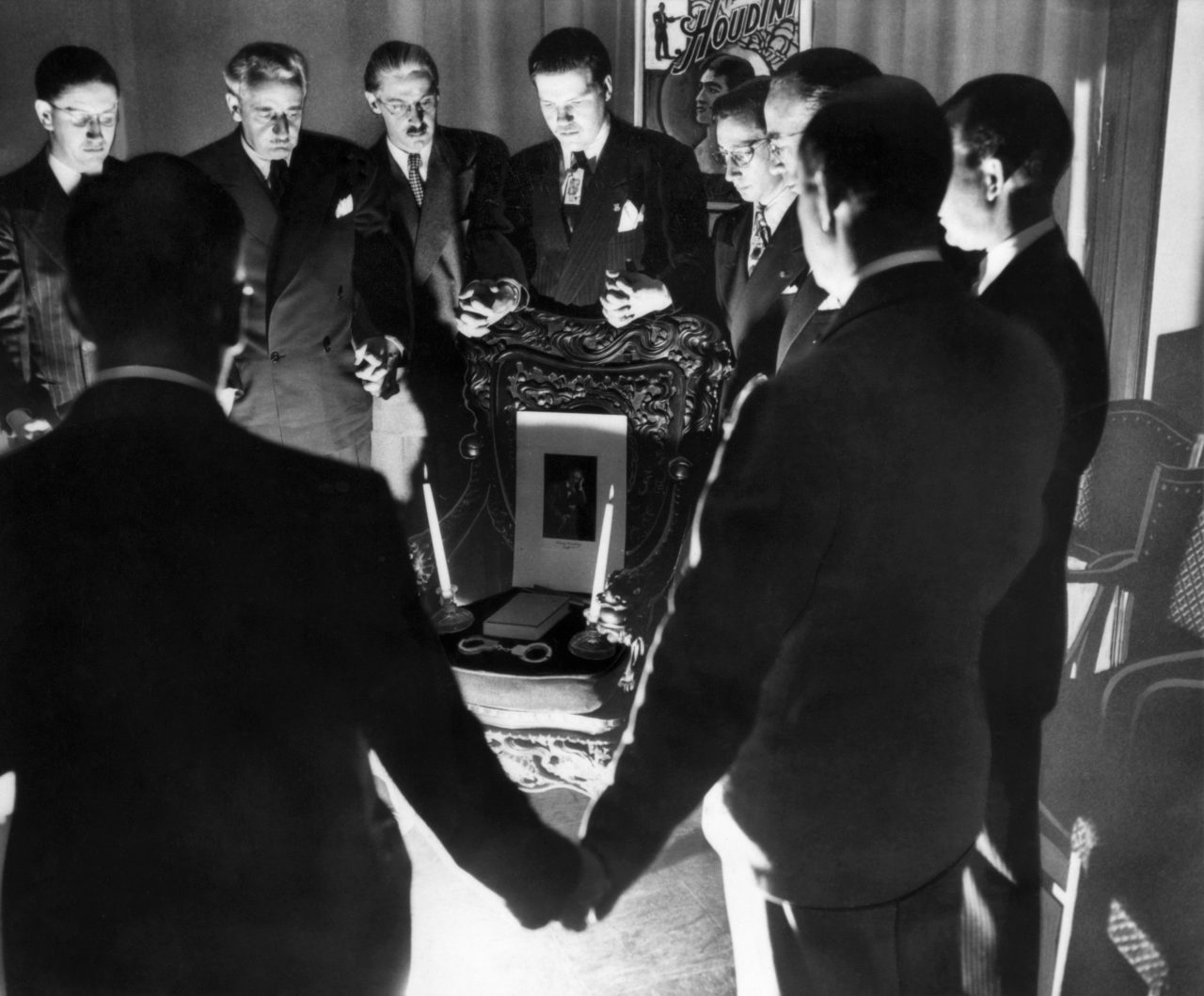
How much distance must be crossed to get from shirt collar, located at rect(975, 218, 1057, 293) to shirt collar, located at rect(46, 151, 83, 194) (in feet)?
4.97

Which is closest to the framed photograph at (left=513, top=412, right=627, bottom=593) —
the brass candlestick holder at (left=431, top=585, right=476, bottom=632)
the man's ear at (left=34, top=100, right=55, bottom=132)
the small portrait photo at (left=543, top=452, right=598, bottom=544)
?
the small portrait photo at (left=543, top=452, right=598, bottom=544)

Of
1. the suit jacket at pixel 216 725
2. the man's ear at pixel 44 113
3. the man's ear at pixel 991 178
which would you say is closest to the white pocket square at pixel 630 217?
the man's ear at pixel 991 178

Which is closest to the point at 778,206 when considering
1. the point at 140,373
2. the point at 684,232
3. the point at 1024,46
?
the point at 684,232

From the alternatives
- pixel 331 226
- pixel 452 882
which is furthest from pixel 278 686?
pixel 331 226

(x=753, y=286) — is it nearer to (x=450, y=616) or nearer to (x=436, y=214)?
(x=436, y=214)

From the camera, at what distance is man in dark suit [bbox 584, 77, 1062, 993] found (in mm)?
1231

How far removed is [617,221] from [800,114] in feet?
1.26

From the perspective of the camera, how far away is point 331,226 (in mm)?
1759

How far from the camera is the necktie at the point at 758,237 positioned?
173 cm

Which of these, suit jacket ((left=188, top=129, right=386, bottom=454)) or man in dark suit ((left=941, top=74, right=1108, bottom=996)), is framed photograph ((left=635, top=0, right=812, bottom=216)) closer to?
man in dark suit ((left=941, top=74, right=1108, bottom=996))

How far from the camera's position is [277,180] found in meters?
1.70

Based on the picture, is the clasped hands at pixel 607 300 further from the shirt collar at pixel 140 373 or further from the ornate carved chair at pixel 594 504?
the shirt collar at pixel 140 373

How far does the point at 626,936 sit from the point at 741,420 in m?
1.11

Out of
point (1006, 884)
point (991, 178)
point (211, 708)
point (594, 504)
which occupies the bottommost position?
point (1006, 884)
